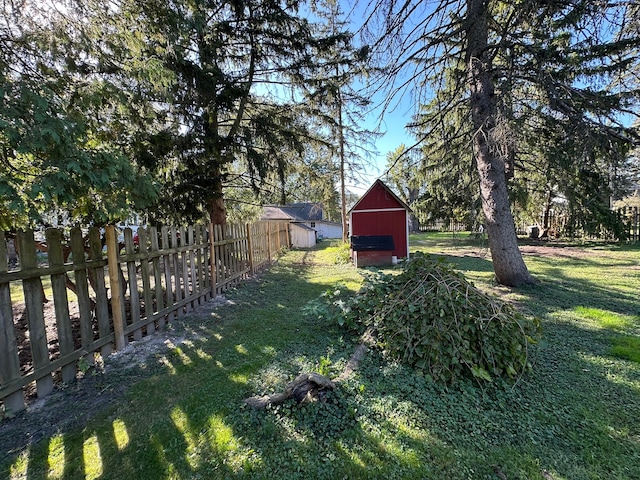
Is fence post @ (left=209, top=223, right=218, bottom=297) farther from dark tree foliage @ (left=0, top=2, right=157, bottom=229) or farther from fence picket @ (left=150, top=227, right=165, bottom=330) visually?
dark tree foliage @ (left=0, top=2, right=157, bottom=229)

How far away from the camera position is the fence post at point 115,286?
339 centimetres

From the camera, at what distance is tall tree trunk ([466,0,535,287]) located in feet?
18.0

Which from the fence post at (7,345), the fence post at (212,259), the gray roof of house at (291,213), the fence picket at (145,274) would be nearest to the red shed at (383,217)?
the fence post at (212,259)

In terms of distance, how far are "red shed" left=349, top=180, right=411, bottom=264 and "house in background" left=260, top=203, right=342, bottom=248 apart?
847 centimetres

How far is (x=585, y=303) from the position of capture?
4871 mm

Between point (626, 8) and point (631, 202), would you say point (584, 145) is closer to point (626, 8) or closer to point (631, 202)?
point (626, 8)

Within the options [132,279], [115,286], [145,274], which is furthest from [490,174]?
[115,286]

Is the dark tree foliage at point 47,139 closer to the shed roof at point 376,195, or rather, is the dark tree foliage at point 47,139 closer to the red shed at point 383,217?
the red shed at point 383,217

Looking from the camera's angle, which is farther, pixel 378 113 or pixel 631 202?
pixel 631 202

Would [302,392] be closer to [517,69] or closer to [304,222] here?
[517,69]

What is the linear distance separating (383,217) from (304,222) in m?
17.9

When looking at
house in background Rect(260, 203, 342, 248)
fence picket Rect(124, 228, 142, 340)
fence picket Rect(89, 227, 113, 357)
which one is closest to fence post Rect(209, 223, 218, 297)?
fence picket Rect(124, 228, 142, 340)

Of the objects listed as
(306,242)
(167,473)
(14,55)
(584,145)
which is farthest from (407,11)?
(306,242)

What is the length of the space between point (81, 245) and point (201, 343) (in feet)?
5.94
